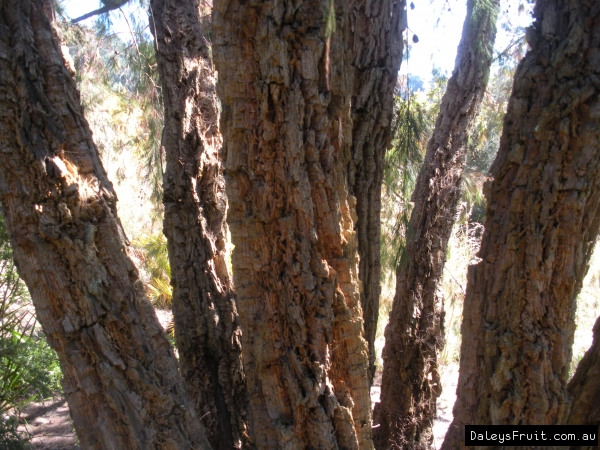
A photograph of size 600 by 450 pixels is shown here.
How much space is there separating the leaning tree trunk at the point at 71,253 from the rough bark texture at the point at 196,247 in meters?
1.16

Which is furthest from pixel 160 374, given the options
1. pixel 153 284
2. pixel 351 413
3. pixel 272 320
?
pixel 153 284

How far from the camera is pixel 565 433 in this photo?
7.48 ft

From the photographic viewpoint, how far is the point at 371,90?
2.65 m

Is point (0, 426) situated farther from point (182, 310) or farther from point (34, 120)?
point (34, 120)

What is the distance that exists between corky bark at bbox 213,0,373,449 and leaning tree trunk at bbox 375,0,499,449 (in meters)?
2.44

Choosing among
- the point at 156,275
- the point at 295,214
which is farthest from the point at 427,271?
the point at 156,275

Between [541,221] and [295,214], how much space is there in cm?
102

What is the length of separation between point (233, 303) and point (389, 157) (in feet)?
5.03

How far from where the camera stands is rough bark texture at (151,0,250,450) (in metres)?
3.44

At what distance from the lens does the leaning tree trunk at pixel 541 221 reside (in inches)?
81.2

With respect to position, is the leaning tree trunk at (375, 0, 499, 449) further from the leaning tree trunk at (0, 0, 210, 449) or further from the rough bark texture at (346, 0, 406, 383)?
the leaning tree trunk at (0, 0, 210, 449)

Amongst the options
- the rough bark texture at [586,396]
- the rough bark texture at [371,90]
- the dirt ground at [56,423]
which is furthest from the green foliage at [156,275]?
the rough bark texture at [586,396]

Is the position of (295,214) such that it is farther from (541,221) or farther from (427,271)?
(427,271)

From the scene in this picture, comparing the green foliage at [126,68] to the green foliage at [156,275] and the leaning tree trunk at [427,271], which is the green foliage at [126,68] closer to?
the leaning tree trunk at [427,271]
